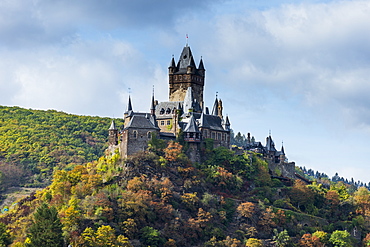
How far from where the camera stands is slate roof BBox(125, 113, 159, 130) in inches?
4348

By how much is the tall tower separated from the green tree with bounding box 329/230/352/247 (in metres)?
30.5

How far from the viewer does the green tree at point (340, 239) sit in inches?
4459

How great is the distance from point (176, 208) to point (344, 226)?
29.6 m

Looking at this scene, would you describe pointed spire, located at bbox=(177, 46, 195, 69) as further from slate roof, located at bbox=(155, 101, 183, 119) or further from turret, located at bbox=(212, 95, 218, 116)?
turret, located at bbox=(212, 95, 218, 116)

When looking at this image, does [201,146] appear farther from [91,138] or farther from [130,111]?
[91,138]

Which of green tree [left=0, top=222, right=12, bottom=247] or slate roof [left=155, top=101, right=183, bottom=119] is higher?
slate roof [left=155, top=101, right=183, bottom=119]

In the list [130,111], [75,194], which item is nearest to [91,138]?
[130,111]

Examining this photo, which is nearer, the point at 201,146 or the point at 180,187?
the point at 180,187

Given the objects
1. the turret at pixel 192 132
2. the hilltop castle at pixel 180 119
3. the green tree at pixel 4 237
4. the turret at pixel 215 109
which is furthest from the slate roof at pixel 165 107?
the green tree at pixel 4 237

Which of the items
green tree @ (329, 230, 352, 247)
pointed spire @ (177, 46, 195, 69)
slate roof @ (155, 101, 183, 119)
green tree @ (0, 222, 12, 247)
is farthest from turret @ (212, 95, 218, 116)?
green tree @ (0, 222, 12, 247)

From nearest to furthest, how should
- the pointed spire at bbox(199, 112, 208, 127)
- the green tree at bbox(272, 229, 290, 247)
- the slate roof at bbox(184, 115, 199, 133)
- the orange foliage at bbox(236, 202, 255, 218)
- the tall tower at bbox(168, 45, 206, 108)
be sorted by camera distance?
the green tree at bbox(272, 229, 290, 247), the orange foliage at bbox(236, 202, 255, 218), the slate roof at bbox(184, 115, 199, 133), the pointed spire at bbox(199, 112, 208, 127), the tall tower at bbox(168, 45, 206, 108)

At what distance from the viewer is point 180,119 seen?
4744 inches

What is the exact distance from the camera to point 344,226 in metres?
120

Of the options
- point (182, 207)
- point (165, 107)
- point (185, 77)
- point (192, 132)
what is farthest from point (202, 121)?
point (182, 207)
